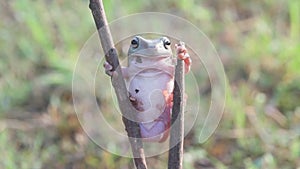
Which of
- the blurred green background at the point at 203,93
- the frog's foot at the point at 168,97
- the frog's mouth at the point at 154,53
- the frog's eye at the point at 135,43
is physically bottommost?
the blurred green background at the point at 203,93

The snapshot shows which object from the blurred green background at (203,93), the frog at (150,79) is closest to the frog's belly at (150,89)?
the frog at (150,79)

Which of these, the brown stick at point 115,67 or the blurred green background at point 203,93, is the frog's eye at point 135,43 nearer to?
the brown stick at point 115,67

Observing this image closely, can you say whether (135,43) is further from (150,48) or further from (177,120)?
(177,120)

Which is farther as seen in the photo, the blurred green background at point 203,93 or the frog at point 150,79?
the blurred green background at point 203,93

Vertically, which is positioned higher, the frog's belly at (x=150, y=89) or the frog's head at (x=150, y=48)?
the frog's head at (x=150, y=48)

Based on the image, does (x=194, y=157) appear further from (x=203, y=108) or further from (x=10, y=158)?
(x=10, y=158)

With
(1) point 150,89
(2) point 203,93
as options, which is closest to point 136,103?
(1) point 150,89

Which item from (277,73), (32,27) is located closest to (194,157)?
(277,73)

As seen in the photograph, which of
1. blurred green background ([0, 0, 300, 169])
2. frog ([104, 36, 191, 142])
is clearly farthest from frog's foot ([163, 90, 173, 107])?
blurred green background ([0, 0, 300, 169])
